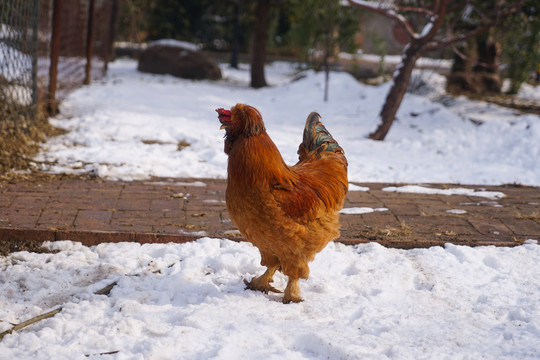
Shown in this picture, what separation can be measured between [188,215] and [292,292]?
1.69 meters

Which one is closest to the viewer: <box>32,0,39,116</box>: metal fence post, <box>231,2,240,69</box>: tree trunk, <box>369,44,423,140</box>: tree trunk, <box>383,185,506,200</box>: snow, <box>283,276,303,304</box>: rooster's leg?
<box>283,276,303,304</box>: rooster's leg

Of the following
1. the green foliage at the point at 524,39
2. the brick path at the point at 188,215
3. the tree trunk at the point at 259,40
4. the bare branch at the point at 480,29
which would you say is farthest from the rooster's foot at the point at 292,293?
the tree trunk at the point at 259,40

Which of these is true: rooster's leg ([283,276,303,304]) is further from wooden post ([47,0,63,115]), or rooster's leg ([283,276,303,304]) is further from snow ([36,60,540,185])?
wooden post ([47,0,63,115])

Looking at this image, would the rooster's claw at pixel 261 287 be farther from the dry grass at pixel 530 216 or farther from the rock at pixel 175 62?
the rock at pixel 175 62

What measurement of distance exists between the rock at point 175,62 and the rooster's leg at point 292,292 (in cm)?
1416

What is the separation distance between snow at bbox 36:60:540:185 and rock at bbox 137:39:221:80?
267cm

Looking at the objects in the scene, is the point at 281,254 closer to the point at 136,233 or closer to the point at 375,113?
the point at 136,233

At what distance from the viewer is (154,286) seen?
367 centimetres

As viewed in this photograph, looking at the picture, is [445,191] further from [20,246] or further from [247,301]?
[20,246]

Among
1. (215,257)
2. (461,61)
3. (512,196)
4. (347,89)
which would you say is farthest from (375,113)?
(215,257)

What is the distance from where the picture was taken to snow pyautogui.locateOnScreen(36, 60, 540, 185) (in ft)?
22.6

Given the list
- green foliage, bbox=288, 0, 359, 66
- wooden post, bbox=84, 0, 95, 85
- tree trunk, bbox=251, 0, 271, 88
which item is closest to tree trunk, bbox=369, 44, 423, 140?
green foliage, bbox=288, 0, 359, 66

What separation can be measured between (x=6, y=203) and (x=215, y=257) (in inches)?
85.4

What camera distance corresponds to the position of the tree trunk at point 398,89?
903 cm
